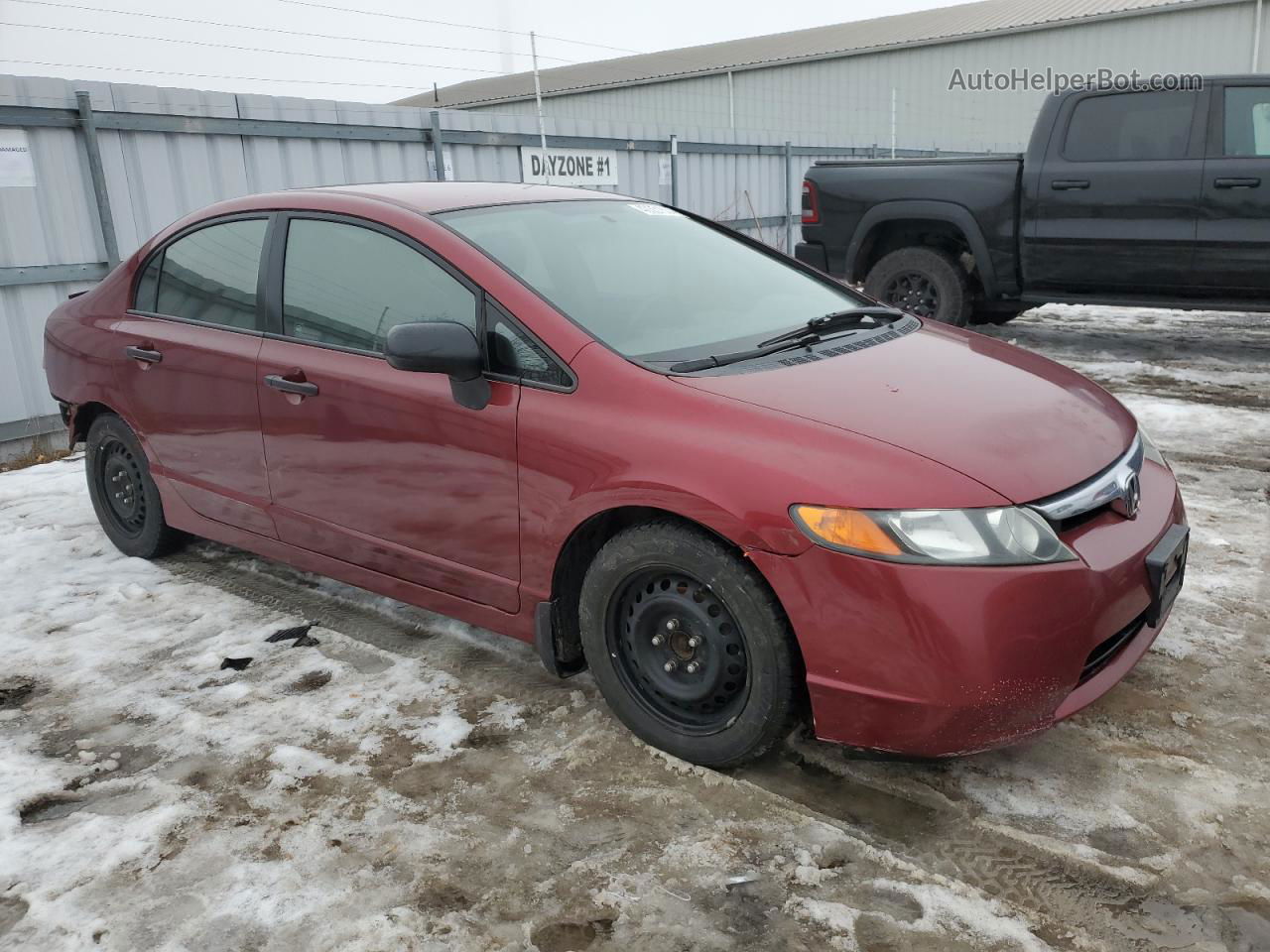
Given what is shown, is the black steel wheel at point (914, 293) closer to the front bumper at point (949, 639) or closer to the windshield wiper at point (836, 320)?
the windshield wiper at point (836, 320)

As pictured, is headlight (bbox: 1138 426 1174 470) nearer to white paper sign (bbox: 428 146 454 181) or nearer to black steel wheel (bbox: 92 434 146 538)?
black steel wheel (bbox: 92 434 146 538)

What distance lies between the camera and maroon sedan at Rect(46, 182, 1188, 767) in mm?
2346

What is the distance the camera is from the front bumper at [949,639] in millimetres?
2279

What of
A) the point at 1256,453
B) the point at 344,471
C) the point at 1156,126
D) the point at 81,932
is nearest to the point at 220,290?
the point at 344,471

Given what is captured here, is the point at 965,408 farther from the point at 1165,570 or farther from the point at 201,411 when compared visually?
the point at 201,411

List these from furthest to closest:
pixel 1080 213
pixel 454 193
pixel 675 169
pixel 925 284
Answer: pixel 675 169, pixel 925 284, pixel 1080 213, pixel 454 193

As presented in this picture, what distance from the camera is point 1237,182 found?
7023 millimetres

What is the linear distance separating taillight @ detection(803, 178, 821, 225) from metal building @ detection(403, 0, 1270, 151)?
436 inches

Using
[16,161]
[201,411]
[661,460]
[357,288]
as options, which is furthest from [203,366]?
[16,161]

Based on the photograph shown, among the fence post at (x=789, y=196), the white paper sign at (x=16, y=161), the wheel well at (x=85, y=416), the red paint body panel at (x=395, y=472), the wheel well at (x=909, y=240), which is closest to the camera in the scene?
the red paint body panel at (x=395, y=472)

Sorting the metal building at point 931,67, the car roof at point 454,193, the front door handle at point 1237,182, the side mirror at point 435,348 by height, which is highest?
the metal building at point 931,67

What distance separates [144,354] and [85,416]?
2.38 feet

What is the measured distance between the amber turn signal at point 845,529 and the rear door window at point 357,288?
47.4 inches

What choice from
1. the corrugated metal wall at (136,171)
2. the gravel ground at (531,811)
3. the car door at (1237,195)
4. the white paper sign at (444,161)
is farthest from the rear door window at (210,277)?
the car door at (1237,195)
